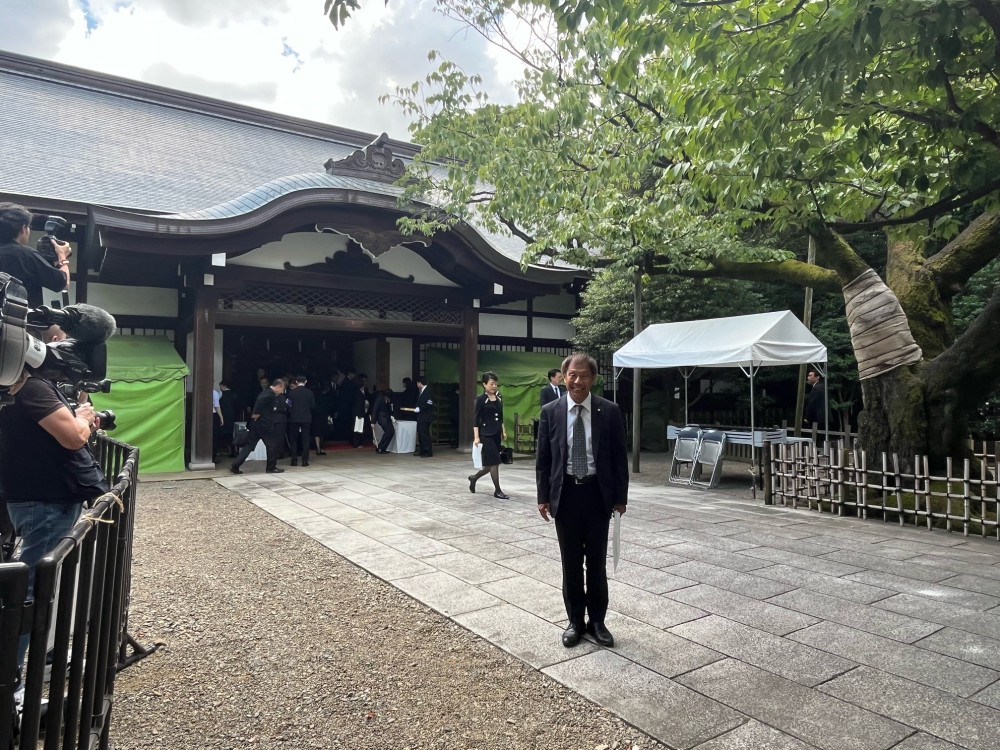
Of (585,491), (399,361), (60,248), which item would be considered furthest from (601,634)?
(399,361)

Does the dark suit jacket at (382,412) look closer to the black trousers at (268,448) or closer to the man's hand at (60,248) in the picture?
the black trousers at (268,448)

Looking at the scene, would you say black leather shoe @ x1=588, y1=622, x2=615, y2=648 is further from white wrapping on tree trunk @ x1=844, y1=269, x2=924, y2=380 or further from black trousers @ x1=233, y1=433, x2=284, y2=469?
black trousers @ x1=233, y1=433, x2=284, y2=469

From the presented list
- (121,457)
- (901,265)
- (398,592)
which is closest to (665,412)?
(901,265)

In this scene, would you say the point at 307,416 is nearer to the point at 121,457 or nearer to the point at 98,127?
the point at 121,457

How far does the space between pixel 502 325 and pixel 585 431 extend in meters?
11.4

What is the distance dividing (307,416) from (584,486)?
26.8ft

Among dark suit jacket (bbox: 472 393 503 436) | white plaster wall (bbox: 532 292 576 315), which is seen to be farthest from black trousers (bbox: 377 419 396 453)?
dark suit jacket (bbox: 472 393 503 436)

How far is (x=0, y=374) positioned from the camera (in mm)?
1952

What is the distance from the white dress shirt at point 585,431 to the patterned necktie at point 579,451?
0.5 inches

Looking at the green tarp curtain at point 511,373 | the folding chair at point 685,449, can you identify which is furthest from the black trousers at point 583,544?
the green tarp curtain at point 511,373

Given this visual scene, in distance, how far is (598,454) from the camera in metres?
3.48

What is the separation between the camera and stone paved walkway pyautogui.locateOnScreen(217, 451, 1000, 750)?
2656 millimetres

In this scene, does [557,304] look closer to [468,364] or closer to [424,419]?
[468,364]

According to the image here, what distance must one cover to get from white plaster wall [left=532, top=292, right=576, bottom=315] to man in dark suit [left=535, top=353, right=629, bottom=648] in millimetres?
11853
